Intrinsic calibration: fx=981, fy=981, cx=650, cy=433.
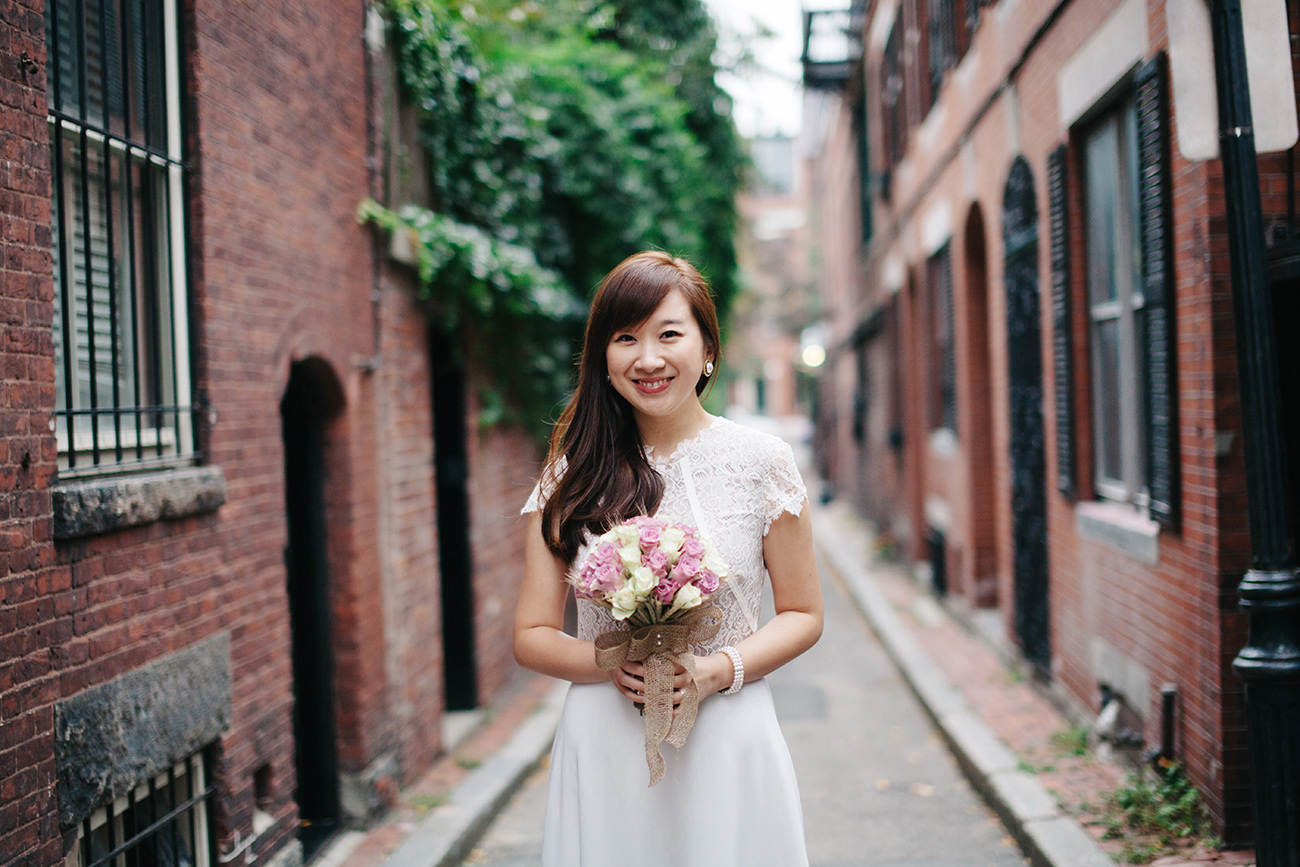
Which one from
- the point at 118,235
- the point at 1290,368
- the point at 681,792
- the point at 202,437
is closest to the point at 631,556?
the point at 681,792

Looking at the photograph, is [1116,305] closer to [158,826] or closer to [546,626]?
[546,626]

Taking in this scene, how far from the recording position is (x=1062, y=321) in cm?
608

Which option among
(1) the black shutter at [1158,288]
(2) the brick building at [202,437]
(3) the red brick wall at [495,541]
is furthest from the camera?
(3) the red brick wall at [495,541]

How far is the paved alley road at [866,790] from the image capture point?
4.76 meters

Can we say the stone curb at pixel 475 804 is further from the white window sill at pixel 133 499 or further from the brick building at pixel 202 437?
the white window sill at pixel 133 499

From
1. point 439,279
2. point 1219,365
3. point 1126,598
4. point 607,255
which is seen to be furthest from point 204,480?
point 607,255

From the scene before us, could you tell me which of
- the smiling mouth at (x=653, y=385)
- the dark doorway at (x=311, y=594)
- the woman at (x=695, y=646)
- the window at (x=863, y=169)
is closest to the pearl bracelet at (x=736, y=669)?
Result: the woman at (x=695, y=646)

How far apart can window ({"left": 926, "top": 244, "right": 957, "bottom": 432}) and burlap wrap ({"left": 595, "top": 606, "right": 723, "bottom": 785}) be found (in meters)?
7.91

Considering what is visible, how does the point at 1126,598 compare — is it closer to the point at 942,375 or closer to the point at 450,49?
the point at 450,49

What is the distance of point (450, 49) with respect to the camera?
19.8ft

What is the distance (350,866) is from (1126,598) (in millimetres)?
4042

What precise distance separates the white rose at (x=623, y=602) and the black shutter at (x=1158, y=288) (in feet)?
10.7

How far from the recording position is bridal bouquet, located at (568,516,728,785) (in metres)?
2.06

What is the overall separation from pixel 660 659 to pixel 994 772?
382 centimetres
